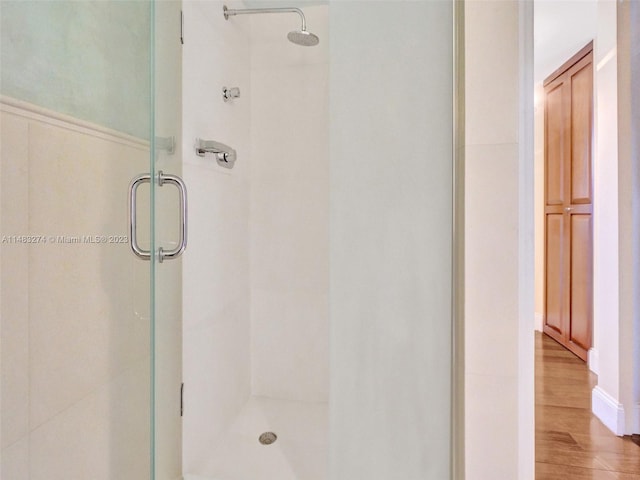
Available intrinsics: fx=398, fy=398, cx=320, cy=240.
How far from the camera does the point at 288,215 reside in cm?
200

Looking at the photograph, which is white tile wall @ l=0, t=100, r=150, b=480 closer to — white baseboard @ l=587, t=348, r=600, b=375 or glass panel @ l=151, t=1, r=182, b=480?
glass panel @ l=151, t=1, r=182, b=480

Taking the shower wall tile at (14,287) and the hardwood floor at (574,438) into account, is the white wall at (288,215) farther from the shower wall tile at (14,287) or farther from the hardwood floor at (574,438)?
the shower wall tile at (14,287)

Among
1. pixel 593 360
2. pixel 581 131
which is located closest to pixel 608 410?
pixel 593 360

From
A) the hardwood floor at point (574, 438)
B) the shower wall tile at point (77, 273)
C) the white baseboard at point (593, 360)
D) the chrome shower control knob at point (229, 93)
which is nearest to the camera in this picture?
the shower wall tile at point (77, 273)

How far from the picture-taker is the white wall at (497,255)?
0.74 m

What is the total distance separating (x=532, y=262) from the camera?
762 mm

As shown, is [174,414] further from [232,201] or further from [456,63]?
[456,63]

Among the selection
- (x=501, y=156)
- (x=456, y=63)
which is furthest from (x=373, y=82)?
(x=501, y=156)

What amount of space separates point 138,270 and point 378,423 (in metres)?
0.74

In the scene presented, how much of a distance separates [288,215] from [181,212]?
100 cm

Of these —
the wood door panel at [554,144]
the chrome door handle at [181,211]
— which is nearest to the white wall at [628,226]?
the wood door panel at [554,144]

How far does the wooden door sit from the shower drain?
2.09 meters

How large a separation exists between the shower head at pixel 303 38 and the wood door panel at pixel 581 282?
6.63ft

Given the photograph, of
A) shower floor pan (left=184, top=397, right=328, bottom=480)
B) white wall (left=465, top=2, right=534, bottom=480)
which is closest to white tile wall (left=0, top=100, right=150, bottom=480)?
shower floor pan (left=184, top=397, right=328, bottom=480)
